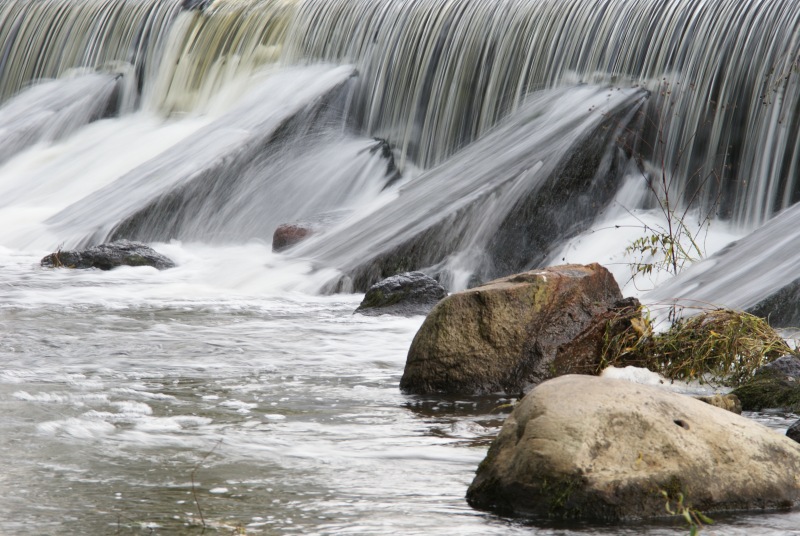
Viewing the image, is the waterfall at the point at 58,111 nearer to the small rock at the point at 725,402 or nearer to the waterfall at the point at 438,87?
the waterfall at the point at 438,87

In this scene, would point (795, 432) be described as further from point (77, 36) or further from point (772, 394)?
point (77, 36)

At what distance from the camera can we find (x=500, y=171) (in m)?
10.8

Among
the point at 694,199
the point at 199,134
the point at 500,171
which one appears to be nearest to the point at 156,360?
the point at 500,171

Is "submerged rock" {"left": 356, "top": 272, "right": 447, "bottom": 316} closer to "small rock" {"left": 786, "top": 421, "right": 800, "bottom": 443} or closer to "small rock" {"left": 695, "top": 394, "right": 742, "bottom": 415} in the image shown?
"small rock" {"left": 695, "top": 394, "right": 742, "bottom": 415}

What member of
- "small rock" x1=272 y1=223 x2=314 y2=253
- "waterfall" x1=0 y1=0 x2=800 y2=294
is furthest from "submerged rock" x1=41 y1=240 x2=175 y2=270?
"waterfall" x1=0 y1=0 x2=800 y2=294

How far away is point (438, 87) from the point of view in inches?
505

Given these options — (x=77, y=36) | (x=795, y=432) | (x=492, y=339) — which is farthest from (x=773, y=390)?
(x=77, y=36)

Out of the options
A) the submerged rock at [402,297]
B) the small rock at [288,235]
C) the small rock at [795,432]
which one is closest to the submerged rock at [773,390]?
the small rock at [795,432]

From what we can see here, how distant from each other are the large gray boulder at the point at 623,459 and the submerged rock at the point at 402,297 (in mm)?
4284

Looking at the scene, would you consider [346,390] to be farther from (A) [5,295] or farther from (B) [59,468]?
(A) [5,295]

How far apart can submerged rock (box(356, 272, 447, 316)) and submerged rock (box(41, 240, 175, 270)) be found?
307 cm

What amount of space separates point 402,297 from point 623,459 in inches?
186

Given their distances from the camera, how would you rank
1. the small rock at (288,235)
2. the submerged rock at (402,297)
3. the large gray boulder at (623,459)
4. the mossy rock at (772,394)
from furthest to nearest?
the small rock at (288,235), the submerged rock at (402,297), the mossy rock at (772,394), the large gray boulder at (623,459)

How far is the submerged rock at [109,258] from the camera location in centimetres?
1077
